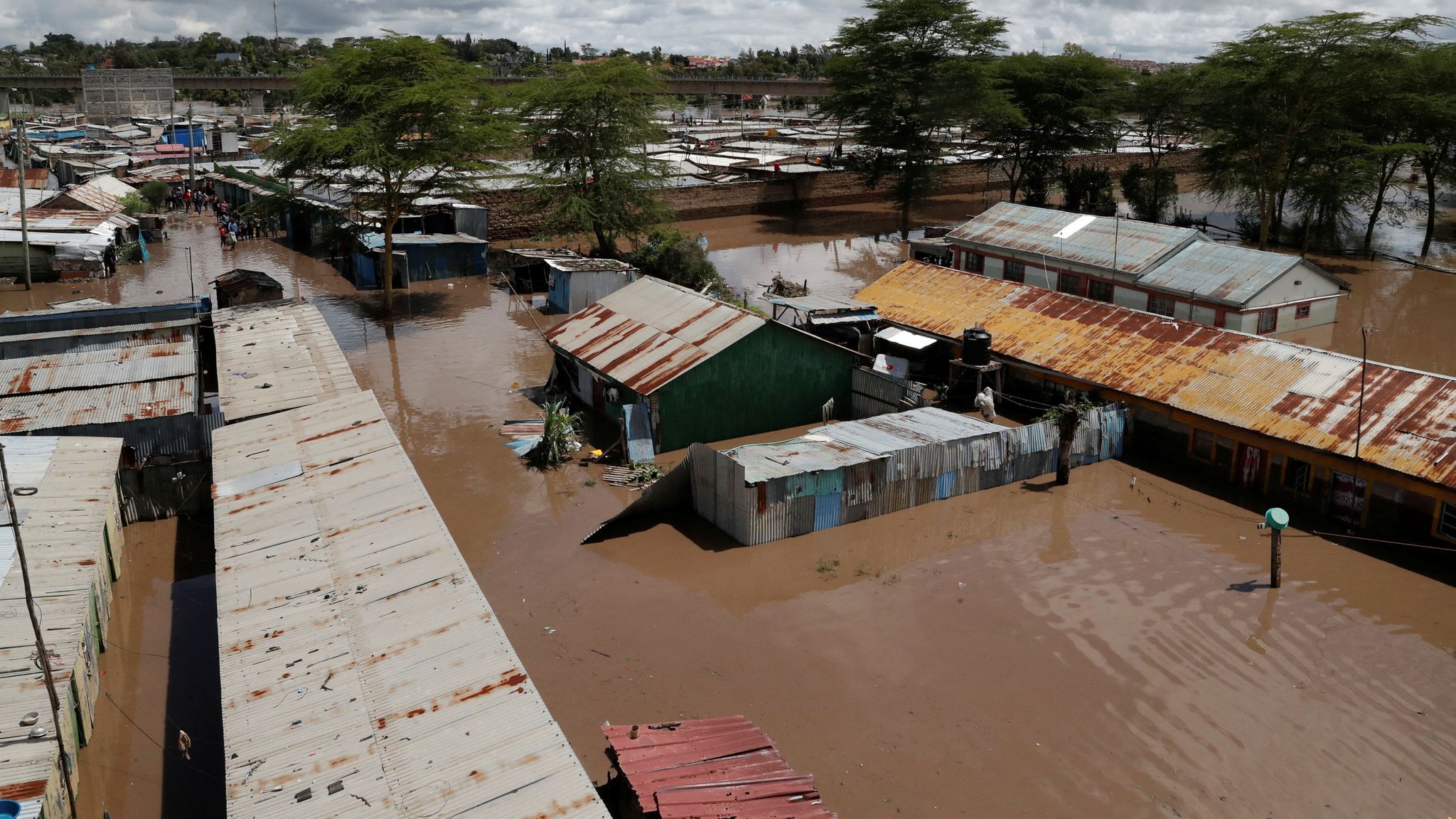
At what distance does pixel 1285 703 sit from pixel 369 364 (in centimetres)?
2209

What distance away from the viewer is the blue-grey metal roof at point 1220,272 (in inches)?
1054

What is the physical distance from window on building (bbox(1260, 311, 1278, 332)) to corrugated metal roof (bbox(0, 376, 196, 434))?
2566cm

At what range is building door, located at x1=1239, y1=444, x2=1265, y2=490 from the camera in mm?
18656

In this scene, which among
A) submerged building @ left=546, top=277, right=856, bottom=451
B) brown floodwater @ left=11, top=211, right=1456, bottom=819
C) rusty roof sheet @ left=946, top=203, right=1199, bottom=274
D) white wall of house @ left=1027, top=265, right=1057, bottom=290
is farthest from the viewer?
white wall of house @ left=1027, top=265, right=1057, bottom=290

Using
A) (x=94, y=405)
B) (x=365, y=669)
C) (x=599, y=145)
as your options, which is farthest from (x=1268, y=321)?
(x=94, y=405)

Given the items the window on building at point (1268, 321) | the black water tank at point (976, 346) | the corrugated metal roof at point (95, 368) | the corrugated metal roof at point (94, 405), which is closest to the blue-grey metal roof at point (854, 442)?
the black water tank at point (976, 346)

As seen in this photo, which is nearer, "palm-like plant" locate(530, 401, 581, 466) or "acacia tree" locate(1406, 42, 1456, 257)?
"palm-like plant" locate(530, 401, 581, 466)

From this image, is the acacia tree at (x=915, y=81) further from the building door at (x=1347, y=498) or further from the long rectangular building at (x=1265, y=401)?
the building door at (x=1347, y=498)

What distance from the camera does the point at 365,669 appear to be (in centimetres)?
1062

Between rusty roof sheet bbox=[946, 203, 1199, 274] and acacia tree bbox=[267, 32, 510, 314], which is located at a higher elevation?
acacia tree bbox=[267, 32, 510, 314]

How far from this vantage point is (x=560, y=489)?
1895cm

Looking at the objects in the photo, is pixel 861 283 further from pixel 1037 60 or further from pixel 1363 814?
pixel 1363 814

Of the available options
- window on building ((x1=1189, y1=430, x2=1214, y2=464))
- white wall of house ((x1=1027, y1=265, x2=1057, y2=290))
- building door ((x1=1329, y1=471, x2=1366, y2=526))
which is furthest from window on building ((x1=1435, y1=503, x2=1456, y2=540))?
white wall of house ((x1=1027, y1=265, x2=1057, y2=290))

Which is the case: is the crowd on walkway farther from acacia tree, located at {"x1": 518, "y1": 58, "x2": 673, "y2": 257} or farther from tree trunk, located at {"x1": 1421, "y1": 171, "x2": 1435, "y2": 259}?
tree trunk, located at {"x1": 1421, "y1": 171, "x2": 1435, "y2": 259}
